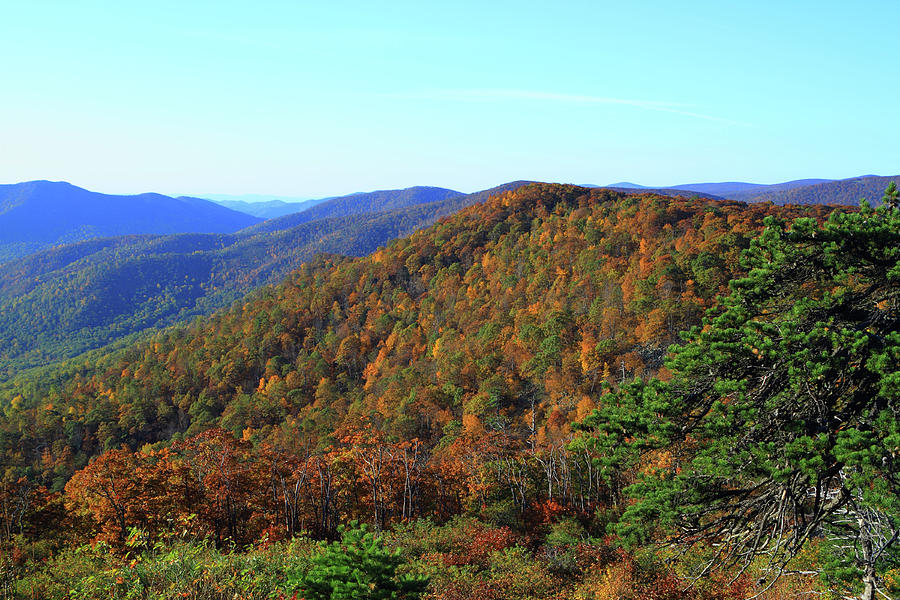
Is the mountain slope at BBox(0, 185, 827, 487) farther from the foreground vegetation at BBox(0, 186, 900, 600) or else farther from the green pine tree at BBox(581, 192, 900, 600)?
the green pine tree at BBox(581, 192, 900, 600)

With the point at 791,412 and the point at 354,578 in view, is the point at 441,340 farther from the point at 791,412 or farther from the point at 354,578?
the point at 791,412

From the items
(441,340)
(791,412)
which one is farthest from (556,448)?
(441,340)

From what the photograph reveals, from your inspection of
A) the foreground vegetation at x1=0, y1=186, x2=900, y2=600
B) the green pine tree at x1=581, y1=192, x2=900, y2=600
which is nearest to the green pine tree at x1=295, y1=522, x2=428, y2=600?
the foreground vegetation at x1=0, y1=186, x2=900, y2=600

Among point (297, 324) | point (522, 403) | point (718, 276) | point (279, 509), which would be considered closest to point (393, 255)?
point (297, 324)

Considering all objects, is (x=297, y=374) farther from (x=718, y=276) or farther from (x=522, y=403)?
(x=718, y=276)

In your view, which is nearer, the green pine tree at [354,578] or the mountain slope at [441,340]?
the green pine tree at [354,578]

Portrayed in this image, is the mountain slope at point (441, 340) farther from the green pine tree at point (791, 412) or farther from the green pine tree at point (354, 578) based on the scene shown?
the green pine tree at point (354, 578)

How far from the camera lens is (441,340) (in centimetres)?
9975

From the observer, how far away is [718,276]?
71938 mm

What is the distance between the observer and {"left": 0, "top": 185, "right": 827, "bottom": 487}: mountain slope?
73875 millimetres

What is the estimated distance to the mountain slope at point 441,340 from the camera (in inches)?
2908

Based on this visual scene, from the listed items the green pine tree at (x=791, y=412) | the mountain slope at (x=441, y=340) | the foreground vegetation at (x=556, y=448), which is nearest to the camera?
the green pine tree at (x=791, y=412)

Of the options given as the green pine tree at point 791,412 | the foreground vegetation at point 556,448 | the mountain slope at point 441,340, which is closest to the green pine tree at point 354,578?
the foreground vegetation at point 556,448

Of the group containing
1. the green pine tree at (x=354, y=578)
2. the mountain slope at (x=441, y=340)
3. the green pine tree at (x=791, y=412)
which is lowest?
the mountain slope at (x=441, y=340)
